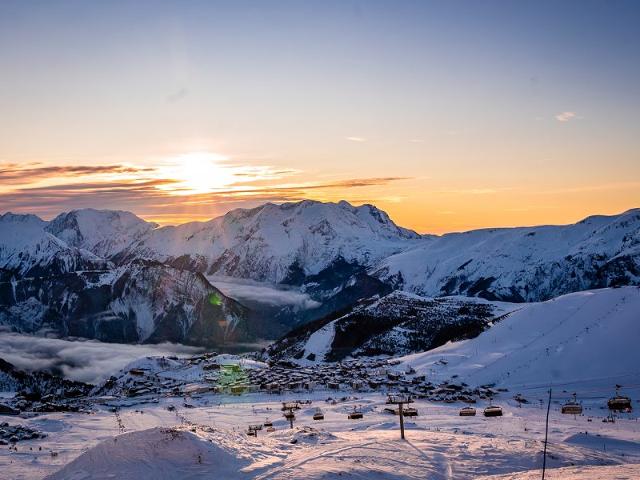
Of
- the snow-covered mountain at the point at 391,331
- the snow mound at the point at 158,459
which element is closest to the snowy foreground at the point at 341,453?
the snow mound at the point at 158,459

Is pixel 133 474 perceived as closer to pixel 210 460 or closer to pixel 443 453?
pixel 210 460

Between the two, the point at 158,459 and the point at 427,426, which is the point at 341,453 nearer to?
the point at 158,459

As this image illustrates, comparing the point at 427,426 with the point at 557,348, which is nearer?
the point at 427,426

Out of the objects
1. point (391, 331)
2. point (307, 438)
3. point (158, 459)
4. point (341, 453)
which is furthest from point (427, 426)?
point (391, 331)

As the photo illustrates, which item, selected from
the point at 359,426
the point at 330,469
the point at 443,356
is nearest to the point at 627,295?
the point at 443,356

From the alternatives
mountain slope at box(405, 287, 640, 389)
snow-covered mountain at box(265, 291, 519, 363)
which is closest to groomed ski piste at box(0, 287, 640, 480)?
mountain slope at box(405, 287, 640, 389)

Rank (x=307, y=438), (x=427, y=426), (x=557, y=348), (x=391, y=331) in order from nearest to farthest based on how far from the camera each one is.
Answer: (x=307, y=438), (x=427, y=426), (x=557, y=348), (x=391, y=331)

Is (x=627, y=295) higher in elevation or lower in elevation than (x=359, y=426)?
higher
